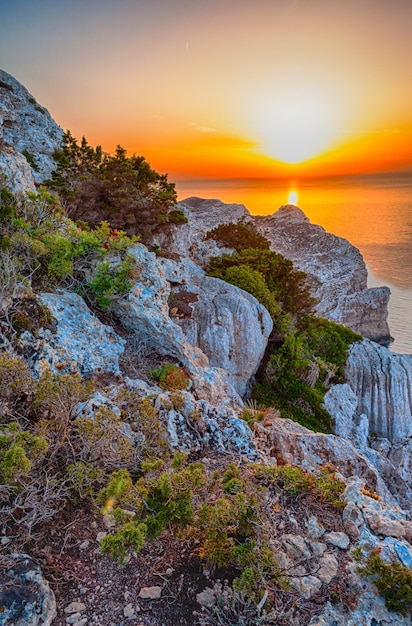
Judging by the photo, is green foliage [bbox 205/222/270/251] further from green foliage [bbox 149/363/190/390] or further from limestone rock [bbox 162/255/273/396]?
green foliage [bbox 149/363/190/390]

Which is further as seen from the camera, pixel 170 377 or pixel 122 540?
pixel 170 377

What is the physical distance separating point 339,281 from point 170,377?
28673 mm

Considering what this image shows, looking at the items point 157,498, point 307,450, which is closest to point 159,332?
point 307,450

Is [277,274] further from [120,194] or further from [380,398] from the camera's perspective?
[120,194]

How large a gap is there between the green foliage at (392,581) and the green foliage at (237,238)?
62.7 ft

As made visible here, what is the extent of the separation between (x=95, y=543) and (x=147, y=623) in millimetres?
929

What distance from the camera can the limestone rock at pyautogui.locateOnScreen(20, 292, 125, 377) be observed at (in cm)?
568

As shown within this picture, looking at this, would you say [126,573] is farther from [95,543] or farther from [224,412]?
[224,412]

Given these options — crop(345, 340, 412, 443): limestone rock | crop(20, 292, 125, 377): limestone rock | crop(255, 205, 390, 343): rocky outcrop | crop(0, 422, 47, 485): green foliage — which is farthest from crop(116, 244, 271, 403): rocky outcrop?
crop(255, 205, 390, 343): rocky outcrop

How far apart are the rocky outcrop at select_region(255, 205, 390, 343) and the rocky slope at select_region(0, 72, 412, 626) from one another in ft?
59.5

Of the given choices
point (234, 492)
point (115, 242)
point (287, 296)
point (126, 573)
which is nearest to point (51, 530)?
point (126, 573)

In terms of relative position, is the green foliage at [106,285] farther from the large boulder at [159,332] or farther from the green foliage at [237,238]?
the green foliage at [237,238]

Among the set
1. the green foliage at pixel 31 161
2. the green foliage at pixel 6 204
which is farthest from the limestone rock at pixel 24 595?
the green foliage at pixel 31 161

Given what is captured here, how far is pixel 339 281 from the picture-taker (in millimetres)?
32250
